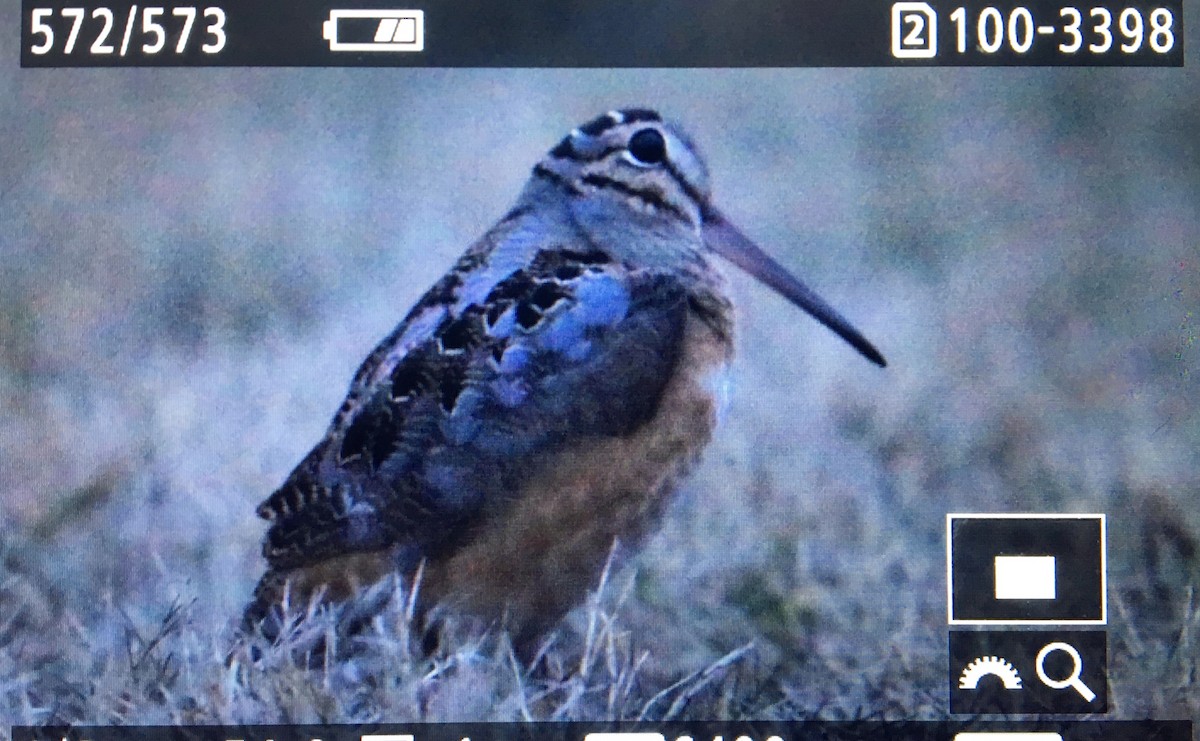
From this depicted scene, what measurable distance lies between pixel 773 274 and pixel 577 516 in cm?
45

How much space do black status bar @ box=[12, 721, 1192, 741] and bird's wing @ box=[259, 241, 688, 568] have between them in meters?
0.24

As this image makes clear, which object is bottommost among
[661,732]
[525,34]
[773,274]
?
[661,732]

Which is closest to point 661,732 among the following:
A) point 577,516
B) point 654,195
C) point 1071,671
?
point 577,516

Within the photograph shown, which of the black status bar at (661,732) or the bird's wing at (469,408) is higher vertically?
the bird's wing at (469,408)

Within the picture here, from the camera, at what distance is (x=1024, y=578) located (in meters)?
1.66

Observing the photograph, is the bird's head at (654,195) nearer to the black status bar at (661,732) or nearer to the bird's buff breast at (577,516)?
the bird's buff breast at (577,516)

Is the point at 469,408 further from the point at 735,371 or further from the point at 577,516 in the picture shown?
the point at 735,371

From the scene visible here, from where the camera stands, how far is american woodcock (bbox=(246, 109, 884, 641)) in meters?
1.65

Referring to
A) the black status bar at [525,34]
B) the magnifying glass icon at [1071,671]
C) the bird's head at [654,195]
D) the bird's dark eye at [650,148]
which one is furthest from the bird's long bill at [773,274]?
the magnifying glass icon at [1071,671]

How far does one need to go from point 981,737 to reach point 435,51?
1.24 meters

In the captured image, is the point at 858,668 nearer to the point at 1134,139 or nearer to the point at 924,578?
the point at 924,578

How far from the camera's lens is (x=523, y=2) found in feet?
5.51

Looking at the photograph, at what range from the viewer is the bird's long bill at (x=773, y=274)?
172 centimetres

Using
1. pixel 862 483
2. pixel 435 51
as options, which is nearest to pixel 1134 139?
pixel 862 483
